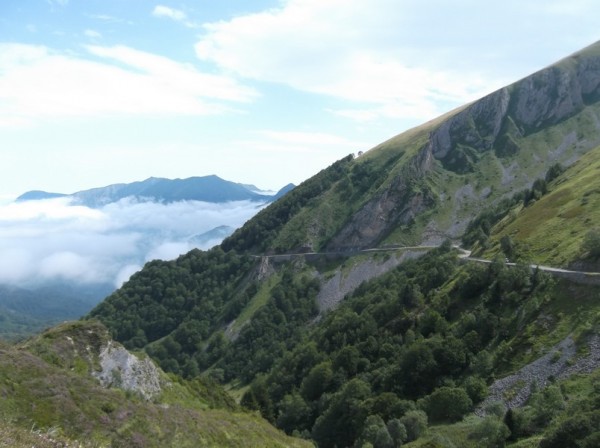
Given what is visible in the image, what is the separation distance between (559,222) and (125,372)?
277ft

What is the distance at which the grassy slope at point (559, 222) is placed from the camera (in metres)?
87.2

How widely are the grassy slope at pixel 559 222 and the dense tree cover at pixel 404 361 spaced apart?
30.3 feet

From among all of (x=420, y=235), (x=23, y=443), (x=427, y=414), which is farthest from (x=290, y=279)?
(x=23, y=443)

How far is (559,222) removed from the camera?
9738 centimetres

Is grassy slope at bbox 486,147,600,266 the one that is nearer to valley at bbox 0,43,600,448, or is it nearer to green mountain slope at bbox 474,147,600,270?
green mountain slope at bbox 474,147,600,270

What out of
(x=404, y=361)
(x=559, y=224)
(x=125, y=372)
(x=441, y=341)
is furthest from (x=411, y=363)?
(x=125, y=372)

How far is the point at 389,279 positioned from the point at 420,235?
4348cm

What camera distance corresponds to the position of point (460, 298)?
93.6 m

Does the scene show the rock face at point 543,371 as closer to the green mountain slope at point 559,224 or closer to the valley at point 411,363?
the valley at point 411,363

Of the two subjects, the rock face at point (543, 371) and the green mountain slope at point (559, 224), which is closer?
the rock face at point (543, 371)

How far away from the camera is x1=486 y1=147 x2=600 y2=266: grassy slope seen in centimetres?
8719

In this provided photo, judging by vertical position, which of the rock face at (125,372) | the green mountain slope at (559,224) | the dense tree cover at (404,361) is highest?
the green mountain slope at (559,224)

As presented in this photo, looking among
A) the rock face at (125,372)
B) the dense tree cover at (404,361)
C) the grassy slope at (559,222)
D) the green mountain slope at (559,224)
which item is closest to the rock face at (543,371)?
the dense tree cover at (404,361)

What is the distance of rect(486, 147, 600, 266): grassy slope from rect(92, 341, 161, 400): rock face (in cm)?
6508
